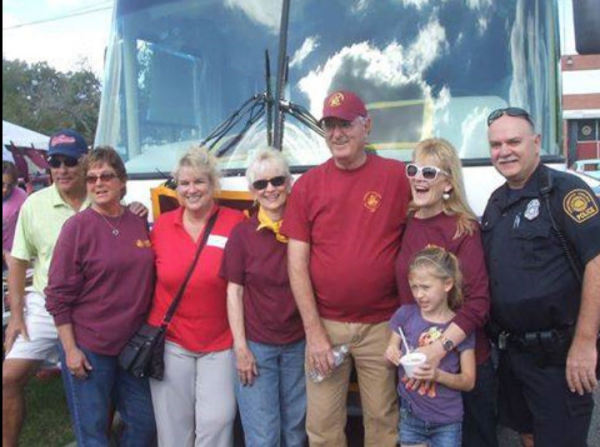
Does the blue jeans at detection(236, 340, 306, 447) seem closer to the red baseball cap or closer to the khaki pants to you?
the khaki pants

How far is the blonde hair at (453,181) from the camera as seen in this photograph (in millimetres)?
2896

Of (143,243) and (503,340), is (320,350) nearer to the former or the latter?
(503,340)

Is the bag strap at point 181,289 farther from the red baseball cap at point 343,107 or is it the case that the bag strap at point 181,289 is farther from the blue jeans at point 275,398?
the red baseball cap at point 343,107

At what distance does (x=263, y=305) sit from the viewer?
319 cm

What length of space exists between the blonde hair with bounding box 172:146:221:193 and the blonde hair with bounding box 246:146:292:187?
0.85 ft

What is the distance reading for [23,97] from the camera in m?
44.2

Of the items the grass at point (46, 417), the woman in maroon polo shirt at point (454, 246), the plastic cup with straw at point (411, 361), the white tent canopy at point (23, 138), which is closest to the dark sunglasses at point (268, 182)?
the woman in maroon polo shirt at point (454, 246)

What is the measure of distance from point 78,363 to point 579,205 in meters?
2.37

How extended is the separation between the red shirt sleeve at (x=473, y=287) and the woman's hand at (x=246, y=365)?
97cm

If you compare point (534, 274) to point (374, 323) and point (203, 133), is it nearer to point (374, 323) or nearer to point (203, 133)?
point (374, 323)

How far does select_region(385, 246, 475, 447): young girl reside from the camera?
9.13 ft

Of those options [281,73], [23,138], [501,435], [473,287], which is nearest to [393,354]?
[473,287]

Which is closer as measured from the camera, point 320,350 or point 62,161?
point 320,350

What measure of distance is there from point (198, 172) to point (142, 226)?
0.43 meters
